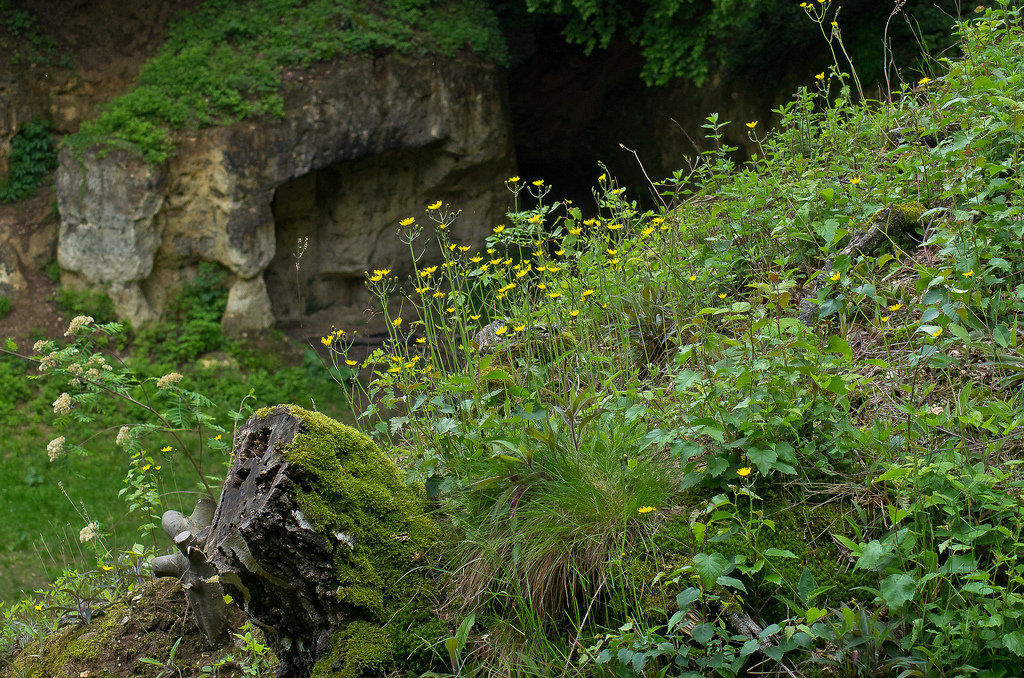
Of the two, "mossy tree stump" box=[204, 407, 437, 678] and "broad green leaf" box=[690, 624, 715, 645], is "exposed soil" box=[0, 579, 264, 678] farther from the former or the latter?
"broad green leaf" box=[690, 624, 715, 645]

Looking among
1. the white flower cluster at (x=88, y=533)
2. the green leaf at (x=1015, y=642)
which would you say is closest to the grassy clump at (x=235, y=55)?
the white flower cluster at (x=88, y=533)

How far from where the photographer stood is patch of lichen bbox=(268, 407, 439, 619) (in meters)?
2.42

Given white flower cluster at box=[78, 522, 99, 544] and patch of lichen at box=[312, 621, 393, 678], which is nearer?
patch of lichen at box=[312, 621, 393, 678]

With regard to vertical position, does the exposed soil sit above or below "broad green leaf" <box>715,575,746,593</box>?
below

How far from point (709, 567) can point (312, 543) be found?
3.90ft

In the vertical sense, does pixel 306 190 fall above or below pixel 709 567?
above

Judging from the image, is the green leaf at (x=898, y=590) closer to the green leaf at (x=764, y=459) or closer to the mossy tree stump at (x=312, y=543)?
the green leaf at (x=764, y=459)

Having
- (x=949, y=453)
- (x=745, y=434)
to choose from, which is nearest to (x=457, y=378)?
(x=745, y=434)

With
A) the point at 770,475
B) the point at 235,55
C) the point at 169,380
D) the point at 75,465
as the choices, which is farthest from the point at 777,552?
the point at 235,55

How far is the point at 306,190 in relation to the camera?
33.2ft

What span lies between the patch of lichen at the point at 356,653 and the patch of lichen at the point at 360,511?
61mm

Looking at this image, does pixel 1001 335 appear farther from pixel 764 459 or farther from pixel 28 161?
pixel 28 161

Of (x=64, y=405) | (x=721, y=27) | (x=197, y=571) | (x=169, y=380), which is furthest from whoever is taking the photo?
(x=721, y=27)

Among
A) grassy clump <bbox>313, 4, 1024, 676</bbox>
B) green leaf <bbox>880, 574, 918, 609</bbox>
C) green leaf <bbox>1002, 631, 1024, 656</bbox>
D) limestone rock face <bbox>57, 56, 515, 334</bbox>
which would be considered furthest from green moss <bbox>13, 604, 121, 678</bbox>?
limestone rock face <bbox>57, 56, 515, 334</bbox>
